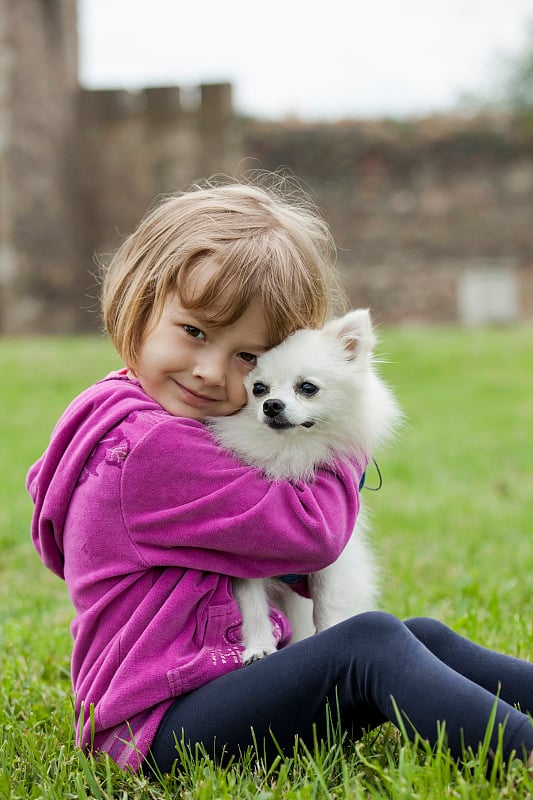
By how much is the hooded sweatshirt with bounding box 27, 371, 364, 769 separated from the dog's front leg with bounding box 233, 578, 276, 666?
26mm

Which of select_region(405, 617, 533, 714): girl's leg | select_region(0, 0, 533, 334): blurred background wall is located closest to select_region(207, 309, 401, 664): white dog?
select_region(405, 617, 533, 714): girl's leg

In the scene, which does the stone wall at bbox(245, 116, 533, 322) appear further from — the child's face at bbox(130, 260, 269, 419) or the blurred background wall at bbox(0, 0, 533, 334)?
the child's face at bbox(130, 260, 269, 419)

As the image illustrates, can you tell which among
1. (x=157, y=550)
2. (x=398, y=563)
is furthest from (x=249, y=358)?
(x=398, y=563)

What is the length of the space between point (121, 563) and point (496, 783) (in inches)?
37.8

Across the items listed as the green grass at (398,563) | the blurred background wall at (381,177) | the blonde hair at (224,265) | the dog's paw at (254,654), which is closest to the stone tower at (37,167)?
the blurred background wall at (381,177)

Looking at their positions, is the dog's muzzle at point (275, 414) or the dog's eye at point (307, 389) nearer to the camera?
the dog's muzzle at point (275, 414)

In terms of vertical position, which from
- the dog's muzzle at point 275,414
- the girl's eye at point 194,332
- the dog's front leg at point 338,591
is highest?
the girl's eye at point 194,332

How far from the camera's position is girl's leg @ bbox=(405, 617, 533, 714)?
225 cm

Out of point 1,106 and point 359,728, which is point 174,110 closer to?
point 1,106

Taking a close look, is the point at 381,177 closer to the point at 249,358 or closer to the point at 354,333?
the point at 354,333

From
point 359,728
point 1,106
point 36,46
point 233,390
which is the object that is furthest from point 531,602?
point 36,46

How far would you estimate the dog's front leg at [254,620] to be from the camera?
2.23 metres

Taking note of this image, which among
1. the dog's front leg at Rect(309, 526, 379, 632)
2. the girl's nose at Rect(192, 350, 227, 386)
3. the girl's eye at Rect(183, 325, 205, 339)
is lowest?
the dog's front leg at Rect(309, 526, 379, 632)

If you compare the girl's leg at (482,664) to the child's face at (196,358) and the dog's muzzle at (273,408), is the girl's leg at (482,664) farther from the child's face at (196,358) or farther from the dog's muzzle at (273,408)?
the child's face at (196,358)
